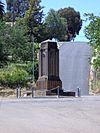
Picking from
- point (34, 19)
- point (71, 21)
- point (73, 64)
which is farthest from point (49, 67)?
point (71, 21)

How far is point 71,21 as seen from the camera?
110 m

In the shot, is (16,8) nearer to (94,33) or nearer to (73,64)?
(73,64)

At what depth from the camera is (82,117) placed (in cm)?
1994

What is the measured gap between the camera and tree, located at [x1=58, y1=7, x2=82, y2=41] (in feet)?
355

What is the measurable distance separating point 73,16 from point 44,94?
66305mm

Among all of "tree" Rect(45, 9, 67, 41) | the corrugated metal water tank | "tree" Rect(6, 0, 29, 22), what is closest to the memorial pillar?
the corrugated metal water tank

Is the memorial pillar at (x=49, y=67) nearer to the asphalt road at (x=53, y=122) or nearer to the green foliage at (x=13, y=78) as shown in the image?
the green foliage at (x=13, y=78)

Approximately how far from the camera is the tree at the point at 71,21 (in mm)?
108338

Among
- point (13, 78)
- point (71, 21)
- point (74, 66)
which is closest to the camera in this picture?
point (13, 78)

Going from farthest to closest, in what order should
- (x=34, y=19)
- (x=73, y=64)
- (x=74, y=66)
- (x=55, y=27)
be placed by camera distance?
(x=55, y=27) → (x=34, y=19) → (x=73, y=64) → (x=74, y=66)

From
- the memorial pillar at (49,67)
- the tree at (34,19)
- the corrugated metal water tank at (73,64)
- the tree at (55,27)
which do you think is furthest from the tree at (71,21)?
the memorial pillar at (49,67)

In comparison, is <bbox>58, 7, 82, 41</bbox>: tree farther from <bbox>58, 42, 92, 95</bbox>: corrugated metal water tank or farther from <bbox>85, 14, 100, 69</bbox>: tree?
<bbox>85, 14, 100, 69</bbox>: tree

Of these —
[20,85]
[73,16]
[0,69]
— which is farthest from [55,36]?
[20,85]

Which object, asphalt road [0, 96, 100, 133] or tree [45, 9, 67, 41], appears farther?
tree [45, 9, 67, 41]
